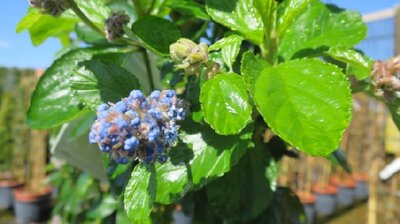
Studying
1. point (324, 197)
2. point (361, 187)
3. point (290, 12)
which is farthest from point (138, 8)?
point (361, 187)

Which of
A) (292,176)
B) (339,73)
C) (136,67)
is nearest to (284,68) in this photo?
(339,73)

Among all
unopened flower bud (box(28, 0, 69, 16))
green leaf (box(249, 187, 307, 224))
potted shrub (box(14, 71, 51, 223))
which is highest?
unopened flower bud (box(28, 0, 69, 16))

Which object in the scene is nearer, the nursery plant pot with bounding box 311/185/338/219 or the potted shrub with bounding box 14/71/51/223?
the potted shrub with bounding box 14/71/51/223

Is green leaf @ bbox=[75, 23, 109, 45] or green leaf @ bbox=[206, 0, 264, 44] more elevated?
green leaf @ bbox=[206, 0, 264, 44]

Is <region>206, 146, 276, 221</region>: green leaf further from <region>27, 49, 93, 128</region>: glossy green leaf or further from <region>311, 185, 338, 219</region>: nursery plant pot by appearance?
<region>311, 185, 338, 219</region>: nursery plant pot

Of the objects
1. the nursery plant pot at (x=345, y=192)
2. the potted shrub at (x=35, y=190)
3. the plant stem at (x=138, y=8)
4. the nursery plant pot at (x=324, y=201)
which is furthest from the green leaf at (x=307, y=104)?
the nursery plant pot at (x=345, y=192)

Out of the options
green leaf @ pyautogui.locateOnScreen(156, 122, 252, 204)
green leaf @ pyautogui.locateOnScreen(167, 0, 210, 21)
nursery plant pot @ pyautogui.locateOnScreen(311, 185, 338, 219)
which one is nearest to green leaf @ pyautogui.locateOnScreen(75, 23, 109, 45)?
green leaf @ pyautogui.locateOnScreen(167, 0, 210, 21)

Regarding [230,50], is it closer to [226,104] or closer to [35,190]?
[226,104]
